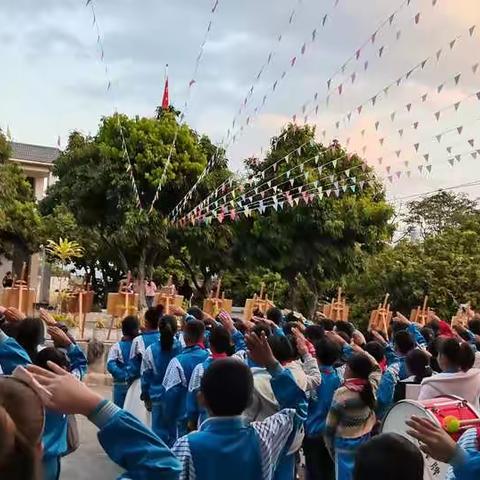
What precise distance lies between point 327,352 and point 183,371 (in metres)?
1.31

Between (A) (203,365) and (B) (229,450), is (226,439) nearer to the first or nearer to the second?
Answer: (B) (229,450)

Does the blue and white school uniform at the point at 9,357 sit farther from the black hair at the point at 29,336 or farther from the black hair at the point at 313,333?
the black hair at the point at 313,333

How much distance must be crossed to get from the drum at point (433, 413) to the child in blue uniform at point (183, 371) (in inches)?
88.6

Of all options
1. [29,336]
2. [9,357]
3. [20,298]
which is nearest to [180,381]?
[29,336]

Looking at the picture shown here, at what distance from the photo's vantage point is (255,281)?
29062 millimetres

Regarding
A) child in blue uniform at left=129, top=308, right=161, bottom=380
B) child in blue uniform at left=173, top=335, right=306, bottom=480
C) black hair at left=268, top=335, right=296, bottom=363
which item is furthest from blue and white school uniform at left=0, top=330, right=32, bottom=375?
child in blue uniform at left=129, top=308, right=161, bottom=380

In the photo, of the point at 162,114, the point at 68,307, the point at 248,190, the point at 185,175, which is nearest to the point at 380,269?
the point at 248,190

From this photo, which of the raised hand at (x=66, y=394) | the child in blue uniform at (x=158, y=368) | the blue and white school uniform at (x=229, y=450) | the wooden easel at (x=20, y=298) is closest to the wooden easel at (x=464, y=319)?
the child in blue uniform at (x=158, y=368)

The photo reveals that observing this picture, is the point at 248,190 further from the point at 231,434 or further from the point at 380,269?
the point at 231,434

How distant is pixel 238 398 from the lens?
2.95 metres

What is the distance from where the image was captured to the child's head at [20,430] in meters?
1.79

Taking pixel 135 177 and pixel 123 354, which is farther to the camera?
pixel 135 177

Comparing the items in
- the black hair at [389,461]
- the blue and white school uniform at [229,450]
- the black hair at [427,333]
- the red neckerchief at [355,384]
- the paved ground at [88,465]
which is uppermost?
the black hair at [427,333]

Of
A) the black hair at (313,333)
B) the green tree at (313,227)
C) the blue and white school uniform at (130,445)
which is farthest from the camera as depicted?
the green tree at (313,227)
